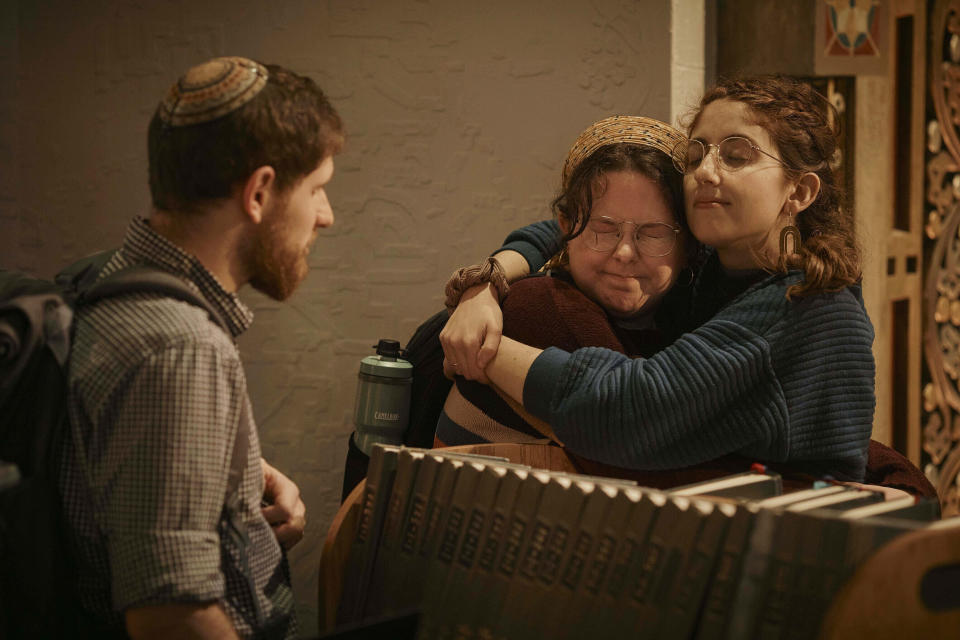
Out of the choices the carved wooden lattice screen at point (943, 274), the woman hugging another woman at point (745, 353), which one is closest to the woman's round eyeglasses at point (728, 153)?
the woman hugging another woman at point (745, 353)

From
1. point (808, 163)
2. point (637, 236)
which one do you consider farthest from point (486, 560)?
point (808, 163)

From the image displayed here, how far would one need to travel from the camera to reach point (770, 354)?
1841 mm

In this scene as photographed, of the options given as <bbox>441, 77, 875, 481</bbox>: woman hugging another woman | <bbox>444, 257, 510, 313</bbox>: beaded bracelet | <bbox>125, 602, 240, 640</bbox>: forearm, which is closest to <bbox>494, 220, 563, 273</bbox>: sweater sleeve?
<bbox>444, 257, 510, 313</bbox>: beaded bracelet

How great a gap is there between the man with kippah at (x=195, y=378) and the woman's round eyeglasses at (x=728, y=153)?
0.87 metres

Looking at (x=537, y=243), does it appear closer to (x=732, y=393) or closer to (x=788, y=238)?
(x=788, y=238)

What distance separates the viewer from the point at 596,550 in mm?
1426

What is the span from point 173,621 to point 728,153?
141 centimetres

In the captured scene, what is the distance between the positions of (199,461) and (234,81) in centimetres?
54

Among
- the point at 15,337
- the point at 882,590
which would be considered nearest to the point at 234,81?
the point at 15,337

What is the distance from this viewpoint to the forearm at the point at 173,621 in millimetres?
1258

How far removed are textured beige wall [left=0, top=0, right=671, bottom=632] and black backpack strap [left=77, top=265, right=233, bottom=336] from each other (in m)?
1.60

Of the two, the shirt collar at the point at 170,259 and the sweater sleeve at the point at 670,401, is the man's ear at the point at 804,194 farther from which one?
the shirt collar at the point at 170,259

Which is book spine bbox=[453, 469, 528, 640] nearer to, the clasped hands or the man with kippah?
the man with kippah

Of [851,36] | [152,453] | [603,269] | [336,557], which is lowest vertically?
[336,557]
